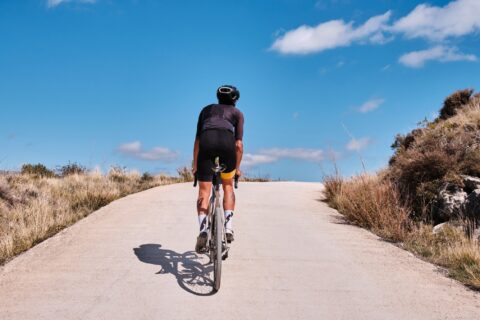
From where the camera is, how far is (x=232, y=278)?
6.67 metres

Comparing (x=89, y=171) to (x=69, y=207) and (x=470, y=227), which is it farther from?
(x=470, y=227)

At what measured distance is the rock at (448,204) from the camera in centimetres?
1016

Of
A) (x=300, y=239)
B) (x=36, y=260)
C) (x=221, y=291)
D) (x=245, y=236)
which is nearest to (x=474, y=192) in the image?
(x=300, y=239)

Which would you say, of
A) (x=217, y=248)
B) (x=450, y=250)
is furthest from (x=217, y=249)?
(x=450, y=250)

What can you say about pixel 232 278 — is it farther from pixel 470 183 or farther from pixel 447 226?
pixel 470 183

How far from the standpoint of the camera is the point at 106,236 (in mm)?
9383

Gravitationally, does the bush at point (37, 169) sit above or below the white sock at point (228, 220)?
above

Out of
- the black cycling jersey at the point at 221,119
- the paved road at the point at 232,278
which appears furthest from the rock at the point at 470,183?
the black cycling jersey at the point at 221,119

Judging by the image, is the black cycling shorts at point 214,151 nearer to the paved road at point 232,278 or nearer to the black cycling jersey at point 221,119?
the black cycling jersey at point 221,119

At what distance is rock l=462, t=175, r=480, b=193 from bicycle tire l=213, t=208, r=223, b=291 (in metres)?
6.61

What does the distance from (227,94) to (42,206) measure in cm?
651

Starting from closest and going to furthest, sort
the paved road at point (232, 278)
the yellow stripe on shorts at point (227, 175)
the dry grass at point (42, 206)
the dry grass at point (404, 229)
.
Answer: the paved road at point (232, 278) < the yellow stripe on shorts at point (227, 175) < the dry grass at point (404, 229) < the dry grass at point (42, 206)

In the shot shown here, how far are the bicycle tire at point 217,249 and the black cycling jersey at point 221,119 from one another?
1.07 meters

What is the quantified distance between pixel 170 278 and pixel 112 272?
86cm
